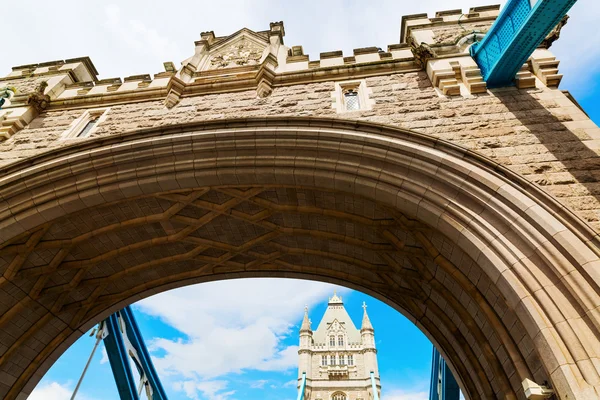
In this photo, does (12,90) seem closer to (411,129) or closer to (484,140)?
(411,129)

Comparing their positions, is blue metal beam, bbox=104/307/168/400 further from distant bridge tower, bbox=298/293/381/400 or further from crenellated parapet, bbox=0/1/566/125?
distant bridge tower, bbox=298/293/381/400

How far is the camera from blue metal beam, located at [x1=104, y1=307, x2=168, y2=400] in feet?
46.2

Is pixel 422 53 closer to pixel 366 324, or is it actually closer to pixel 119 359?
pixel 119 359

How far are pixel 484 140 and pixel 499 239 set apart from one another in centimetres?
150

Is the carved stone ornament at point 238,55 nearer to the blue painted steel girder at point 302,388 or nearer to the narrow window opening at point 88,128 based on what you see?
the narrow window opening at point 88,128

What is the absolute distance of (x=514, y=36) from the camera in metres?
4.44

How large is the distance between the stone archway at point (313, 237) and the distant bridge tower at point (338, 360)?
4378cm

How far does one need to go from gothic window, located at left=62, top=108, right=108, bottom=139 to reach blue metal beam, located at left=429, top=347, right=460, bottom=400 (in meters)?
Answer: 12.4

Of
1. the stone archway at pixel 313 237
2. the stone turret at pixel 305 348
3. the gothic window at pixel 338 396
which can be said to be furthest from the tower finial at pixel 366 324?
the stone archway at pixel 313 237

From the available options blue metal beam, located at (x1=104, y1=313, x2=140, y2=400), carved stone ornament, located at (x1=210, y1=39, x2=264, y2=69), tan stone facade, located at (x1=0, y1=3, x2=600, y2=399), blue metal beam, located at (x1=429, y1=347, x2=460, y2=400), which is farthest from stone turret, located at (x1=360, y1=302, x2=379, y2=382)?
carved stone ornament, located at (x1=210, y1=39, x2=264, y2=69)

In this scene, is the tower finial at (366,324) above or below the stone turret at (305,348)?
above

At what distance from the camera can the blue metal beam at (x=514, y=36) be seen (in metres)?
Result: 4.10

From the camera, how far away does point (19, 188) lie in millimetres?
5383

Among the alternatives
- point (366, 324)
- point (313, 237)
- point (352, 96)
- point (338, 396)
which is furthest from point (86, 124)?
point (366, 324)
